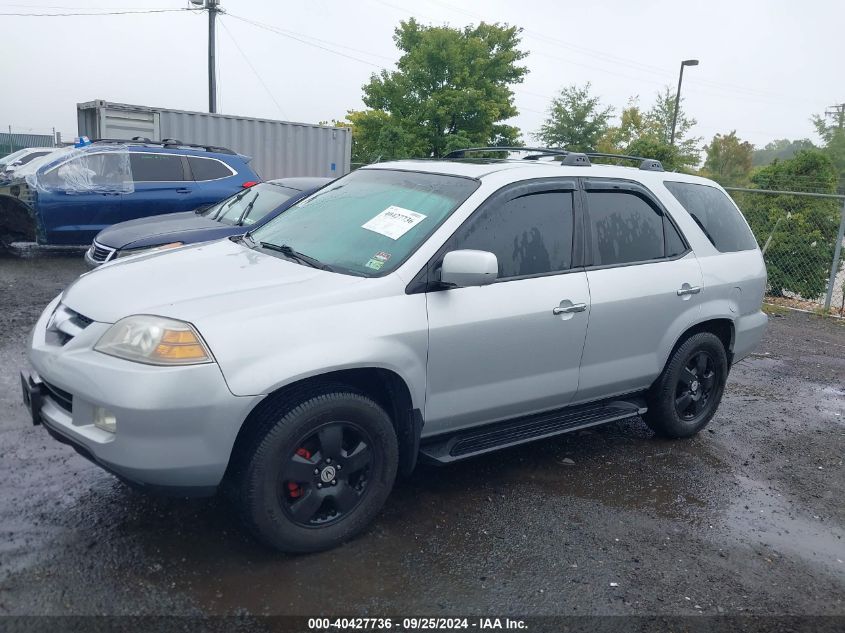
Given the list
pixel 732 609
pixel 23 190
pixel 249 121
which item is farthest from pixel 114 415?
pixel 249 121

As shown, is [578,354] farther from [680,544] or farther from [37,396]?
[37,396]

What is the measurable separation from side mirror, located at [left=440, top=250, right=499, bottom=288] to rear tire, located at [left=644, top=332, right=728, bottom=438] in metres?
1.99

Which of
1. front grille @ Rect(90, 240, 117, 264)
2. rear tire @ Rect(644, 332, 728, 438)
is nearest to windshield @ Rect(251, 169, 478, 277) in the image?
rear tire @ Rect(644, 332, 728, 438)

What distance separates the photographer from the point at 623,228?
14.7ft

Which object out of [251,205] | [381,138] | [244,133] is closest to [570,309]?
[251,205]

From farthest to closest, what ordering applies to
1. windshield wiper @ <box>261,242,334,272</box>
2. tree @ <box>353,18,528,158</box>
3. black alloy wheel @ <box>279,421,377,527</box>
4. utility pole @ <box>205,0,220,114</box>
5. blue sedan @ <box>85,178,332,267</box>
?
tree @ <box>353,18,528,158</box>, utility pole @ <box>205,0,220,114</box>, blue sedan @ <box>85,178,332,267</box>, windshield wiper @ <box>261,242,334,272</box>, black alloy wheel @ <box>279,421,377,527</box>

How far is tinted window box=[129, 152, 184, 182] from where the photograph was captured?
432 inches

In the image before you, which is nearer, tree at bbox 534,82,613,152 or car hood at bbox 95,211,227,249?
car hood at bbox 95,211,227,249

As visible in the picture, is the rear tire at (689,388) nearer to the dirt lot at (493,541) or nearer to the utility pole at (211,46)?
the dirt lot at (493,541)

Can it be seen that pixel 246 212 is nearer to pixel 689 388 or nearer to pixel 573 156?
pixel 573 156

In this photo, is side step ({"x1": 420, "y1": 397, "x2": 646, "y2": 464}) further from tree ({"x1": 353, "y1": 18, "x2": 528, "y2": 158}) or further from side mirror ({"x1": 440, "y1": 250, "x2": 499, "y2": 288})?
tree ({"x1": 353, "y1": 18, "x2": 528, "y2": 158})

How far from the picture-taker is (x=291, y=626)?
2816 millimetres

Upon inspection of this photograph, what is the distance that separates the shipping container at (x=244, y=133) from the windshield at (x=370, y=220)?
11.8m

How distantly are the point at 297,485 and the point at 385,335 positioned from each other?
2.54 ft
